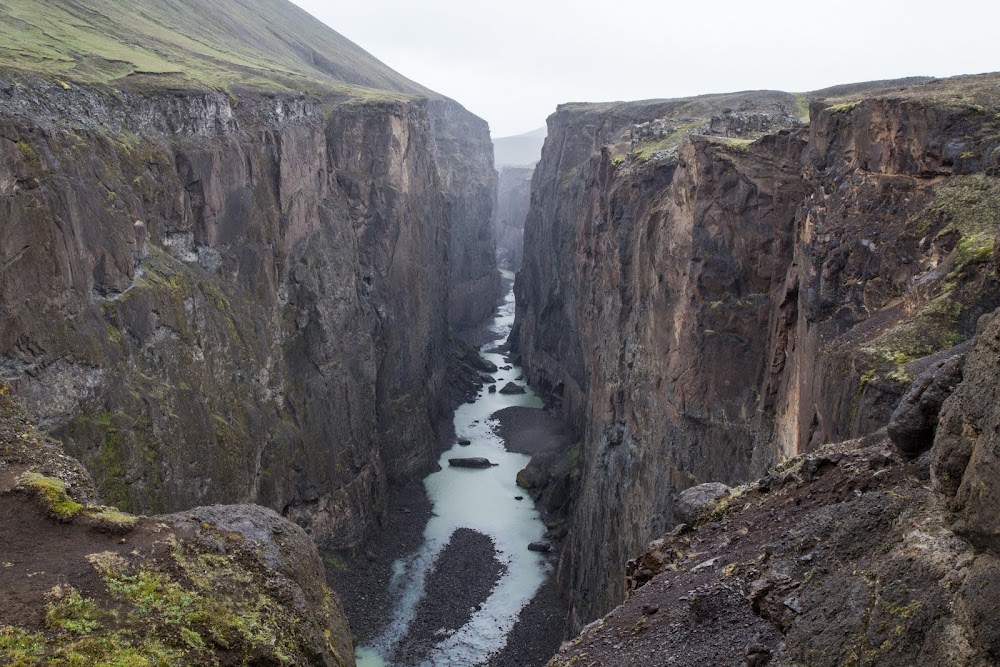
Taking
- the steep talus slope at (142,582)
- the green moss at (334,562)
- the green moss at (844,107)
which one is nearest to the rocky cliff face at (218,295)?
the green moss at (334,562)

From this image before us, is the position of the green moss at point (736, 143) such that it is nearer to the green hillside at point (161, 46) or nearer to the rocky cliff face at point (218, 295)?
the rocky cliff face at point (218, 295)

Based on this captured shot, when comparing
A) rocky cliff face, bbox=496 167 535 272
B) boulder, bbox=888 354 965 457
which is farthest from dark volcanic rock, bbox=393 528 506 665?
rocky cliff face, bbox=496 167 535 272

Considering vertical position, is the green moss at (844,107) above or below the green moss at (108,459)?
→ above

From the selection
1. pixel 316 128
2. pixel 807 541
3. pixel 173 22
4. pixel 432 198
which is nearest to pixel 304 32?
pixel 173 22

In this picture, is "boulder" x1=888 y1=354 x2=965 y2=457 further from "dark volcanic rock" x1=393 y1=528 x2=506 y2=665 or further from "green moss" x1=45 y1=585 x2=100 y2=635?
"dark volcanic rock" x1=393 y1=528 x2=506 y2=665

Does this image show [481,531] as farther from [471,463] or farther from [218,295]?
[218,295]

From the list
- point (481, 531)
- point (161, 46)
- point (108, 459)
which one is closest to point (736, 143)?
point (108, 459)

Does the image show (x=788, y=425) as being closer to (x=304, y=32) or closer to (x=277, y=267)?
(x=277, y=267)

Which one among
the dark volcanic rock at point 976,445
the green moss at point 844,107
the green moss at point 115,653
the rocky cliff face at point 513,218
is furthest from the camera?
the rocky cliff face at point 513,218
